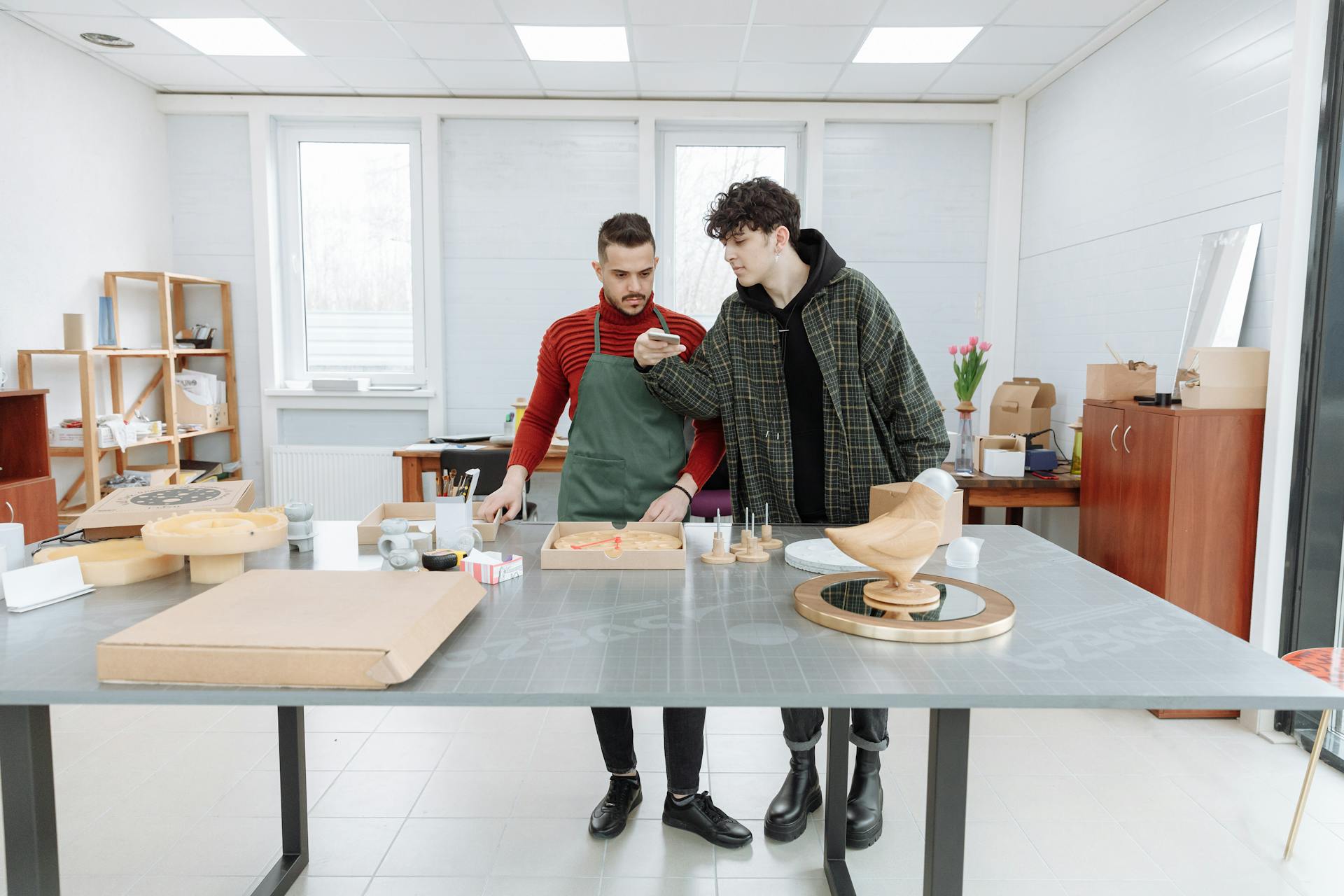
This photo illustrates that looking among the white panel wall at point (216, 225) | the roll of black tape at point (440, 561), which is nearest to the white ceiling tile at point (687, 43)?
the white panel wall at point (216, 225)

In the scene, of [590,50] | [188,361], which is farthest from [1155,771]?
[188,361]

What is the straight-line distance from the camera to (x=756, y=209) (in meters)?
2.12

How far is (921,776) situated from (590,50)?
153 inches

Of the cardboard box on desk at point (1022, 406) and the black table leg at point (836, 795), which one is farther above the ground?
the cardboard box on desk at point (1022, 406)

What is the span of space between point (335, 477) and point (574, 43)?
3.06m

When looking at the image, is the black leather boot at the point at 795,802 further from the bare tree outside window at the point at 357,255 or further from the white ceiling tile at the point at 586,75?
the bare tree outside window at the point at 357,255

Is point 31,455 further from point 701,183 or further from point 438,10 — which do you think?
point 701,183

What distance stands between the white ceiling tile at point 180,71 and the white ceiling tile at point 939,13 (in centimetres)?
→ 363

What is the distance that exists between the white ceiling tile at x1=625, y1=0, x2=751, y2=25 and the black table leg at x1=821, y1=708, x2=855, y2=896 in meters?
3.26

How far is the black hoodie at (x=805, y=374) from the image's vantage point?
223 centimetres

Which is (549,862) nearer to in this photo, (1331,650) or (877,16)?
(1331,650)

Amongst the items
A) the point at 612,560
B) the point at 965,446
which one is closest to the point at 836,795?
the point at 612,560

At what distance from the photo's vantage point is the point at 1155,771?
2779mm

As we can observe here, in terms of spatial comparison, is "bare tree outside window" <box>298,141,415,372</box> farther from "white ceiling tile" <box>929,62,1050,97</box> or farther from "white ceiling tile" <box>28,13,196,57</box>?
"white ceiling tile" <box>929,62,1050,97</box>
